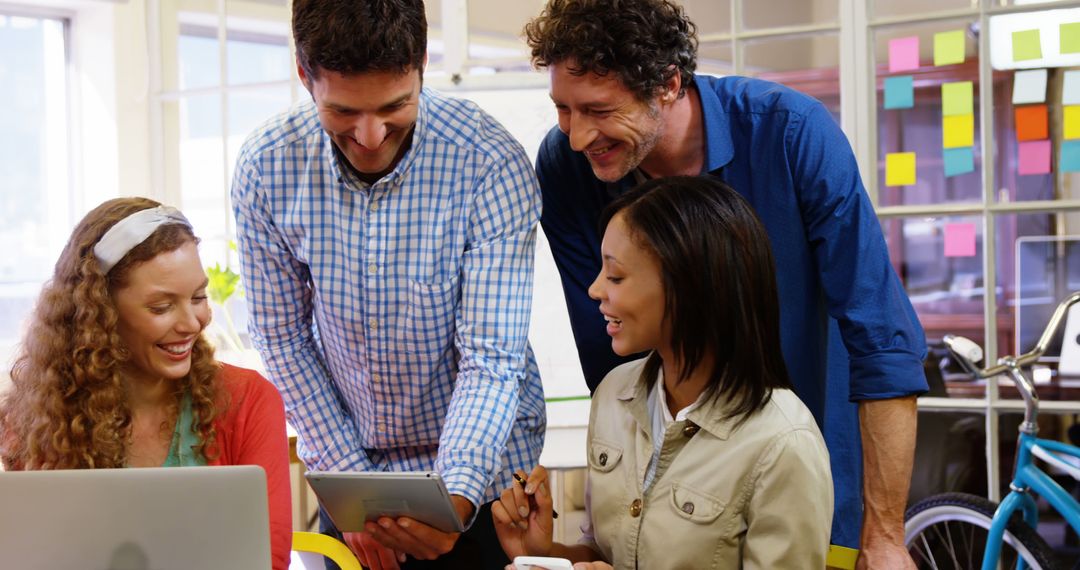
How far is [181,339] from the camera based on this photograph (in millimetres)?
1706

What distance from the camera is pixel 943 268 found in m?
3.25

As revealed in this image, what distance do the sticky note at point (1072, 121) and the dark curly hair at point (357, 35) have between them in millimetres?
2198

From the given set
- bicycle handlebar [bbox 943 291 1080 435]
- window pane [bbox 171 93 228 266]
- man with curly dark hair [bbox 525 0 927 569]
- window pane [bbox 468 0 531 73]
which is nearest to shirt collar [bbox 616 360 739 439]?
man with curly dark hair [bbox 525 0 927 569]

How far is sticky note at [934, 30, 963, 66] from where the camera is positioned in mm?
3084

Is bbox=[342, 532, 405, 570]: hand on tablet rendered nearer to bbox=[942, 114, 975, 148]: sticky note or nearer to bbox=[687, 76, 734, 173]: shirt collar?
bbox=[687, 76, 734, 173]: shirt collar

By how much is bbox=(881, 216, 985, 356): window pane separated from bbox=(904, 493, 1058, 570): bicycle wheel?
512 mm

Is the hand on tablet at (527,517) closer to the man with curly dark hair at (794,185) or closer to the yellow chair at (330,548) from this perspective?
the man with curly dark hair at (794,185)

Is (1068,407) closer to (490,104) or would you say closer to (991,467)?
(991,467)

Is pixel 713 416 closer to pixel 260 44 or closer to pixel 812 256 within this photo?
pixel 812 256

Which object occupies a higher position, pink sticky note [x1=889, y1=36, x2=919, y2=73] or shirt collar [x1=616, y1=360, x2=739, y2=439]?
pink sticky note [x1=889, y1=36, x2=919, y2=73]

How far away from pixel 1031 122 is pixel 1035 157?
0.33 feet

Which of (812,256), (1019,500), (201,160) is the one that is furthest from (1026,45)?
(201,160)

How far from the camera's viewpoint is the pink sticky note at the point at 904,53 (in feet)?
10.3

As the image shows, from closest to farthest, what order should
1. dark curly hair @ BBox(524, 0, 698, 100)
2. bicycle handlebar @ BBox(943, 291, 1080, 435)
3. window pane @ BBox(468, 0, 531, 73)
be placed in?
dark curly hair @ BBox(524, 0, 698, 100) → bicycle handlebar @ BBox(943, 291, 1080, 435) → window pane @ BBox(468, 0, 531, 73)
